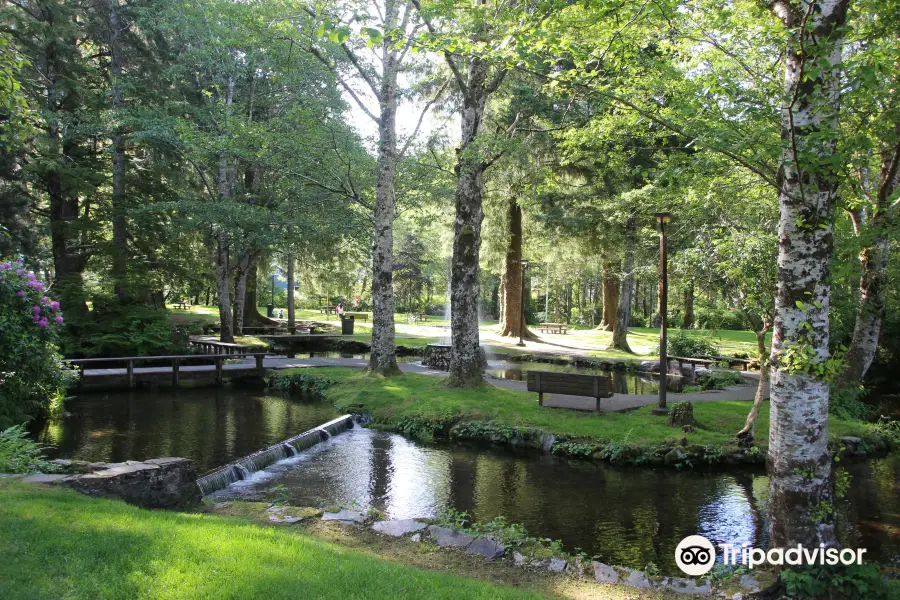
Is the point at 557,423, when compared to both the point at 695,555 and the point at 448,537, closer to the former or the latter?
the point at 695,555

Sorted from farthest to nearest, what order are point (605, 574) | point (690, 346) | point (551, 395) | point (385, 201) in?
point (690, 346), point (385, 201), point (551, 395), point (605, 574)

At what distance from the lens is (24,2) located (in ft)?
76.9

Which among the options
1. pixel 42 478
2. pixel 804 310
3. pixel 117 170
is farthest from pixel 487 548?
pixel 117 170

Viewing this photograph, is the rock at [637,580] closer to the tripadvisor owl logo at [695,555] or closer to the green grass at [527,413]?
the tripadvisor owl logo at [695,555]

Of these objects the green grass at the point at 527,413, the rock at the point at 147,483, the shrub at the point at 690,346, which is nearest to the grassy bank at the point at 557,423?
the green grass at the point at 527,413

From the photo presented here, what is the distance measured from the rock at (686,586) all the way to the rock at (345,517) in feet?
11.1

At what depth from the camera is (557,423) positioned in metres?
11.7

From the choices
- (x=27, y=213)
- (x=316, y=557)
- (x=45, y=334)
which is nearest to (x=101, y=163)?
(x=27, y=213)

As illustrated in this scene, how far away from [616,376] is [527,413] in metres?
8.65

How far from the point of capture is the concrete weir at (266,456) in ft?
27.6

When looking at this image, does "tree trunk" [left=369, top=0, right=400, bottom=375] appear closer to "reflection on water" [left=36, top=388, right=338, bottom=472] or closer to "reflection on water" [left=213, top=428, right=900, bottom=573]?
"reflection on water" [left=36, top=388, right=338, bottom=472]

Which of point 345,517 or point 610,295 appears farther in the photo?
point 610,295

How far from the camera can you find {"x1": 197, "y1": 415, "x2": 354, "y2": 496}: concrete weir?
8.41m

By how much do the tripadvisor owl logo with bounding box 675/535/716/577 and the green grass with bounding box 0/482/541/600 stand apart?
2.58m
